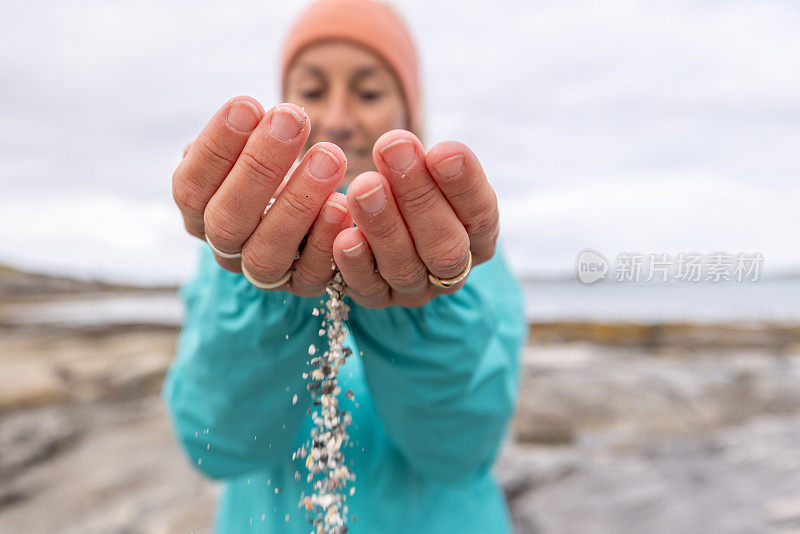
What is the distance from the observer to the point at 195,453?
1467 millimetres

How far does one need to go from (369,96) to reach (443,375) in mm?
948

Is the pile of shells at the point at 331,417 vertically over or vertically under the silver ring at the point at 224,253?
under

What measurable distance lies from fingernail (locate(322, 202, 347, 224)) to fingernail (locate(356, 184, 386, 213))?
64 millimetres

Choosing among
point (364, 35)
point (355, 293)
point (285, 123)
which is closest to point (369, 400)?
point (355, 293)

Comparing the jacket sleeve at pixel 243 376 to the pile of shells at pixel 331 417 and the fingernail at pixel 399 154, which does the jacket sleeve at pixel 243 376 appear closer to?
the pile of shells at pixel 331 417

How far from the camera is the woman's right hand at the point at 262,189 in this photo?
0.68 metres

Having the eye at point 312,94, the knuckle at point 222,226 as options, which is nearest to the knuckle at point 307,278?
the knuckle at point 222,226

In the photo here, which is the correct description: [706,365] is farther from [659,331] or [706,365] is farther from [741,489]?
[741,489]

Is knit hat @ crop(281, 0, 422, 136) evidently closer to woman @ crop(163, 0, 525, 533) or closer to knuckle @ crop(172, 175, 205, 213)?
woman @ crop(163, 0, 525, 533)

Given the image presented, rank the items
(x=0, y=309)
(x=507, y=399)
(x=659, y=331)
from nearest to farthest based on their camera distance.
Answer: (x=507, y=399) → (x=659, y=331) → (x=0, y=309)

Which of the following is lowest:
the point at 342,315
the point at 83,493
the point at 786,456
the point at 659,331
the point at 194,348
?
the point at 659,331

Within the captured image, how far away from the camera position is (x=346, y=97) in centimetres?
158

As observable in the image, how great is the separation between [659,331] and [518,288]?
9380 mm

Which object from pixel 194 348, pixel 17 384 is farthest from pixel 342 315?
pixel 17 384
